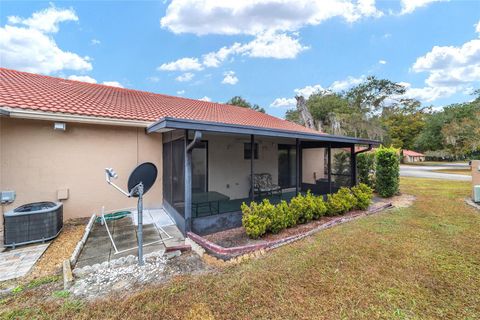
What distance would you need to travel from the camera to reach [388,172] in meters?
9.40

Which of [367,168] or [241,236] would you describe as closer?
[241,236]

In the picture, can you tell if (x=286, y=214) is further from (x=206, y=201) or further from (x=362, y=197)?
(x=362, y=197)

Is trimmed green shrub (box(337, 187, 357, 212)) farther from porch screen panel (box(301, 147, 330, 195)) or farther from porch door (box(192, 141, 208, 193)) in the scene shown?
porch door (box(192, 141, 208, 193))

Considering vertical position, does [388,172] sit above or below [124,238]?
above

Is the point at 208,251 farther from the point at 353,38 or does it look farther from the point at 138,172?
the point at 353,38

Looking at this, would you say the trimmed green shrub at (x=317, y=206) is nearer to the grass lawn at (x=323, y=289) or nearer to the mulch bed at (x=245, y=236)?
the mulch bed at (x=245, y=236)

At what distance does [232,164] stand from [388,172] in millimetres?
6852

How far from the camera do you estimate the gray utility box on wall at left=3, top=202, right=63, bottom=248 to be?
13.7 feet

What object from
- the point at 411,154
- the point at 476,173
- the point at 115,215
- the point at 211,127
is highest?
the point at 411,154

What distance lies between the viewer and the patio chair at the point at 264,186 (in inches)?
312

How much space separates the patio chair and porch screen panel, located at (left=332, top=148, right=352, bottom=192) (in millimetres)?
2441

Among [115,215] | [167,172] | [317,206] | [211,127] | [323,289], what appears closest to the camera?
[323,289]

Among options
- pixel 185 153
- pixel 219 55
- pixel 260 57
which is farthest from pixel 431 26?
pixel 185 153

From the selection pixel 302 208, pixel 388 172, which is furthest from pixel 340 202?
pixel 388 172
